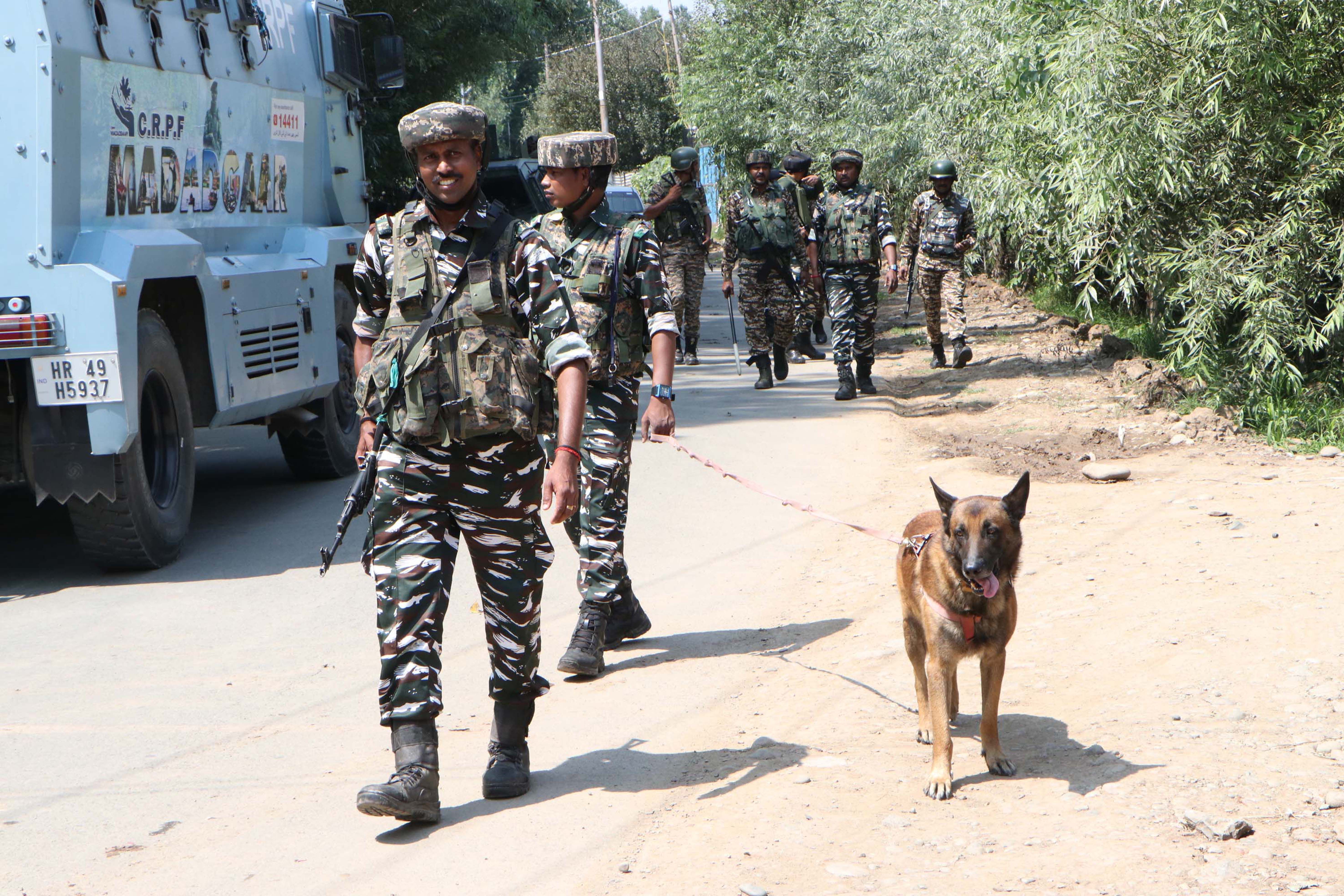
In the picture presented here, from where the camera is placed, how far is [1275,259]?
32.0 ft

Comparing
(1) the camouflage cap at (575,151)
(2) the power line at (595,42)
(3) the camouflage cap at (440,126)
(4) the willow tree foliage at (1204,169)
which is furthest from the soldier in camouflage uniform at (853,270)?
(2) the power line at (595,42)

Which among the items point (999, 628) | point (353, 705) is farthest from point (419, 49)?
point (999, 628)

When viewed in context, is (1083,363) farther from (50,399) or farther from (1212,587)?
(50,399)

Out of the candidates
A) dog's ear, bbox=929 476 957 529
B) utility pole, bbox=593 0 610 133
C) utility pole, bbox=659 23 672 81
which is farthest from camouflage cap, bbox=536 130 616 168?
utility pole, bbox=659 23 672 81

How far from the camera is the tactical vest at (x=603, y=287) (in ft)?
17.3

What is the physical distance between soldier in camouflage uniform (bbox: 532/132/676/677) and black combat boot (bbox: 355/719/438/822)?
4.68 ft

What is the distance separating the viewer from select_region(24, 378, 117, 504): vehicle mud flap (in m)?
6.64

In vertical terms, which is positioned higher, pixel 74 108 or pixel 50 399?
pixel 74 108

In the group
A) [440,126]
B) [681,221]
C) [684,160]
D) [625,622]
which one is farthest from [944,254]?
[440,126]

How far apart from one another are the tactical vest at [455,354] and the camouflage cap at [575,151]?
110 cm

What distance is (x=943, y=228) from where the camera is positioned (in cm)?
1387

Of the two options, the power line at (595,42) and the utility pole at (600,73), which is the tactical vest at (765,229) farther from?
the power line at (595,42)

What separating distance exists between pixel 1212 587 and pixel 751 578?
2190 mm

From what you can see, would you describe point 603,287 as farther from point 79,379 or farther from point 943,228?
point 943,228
